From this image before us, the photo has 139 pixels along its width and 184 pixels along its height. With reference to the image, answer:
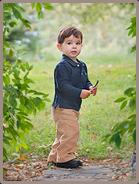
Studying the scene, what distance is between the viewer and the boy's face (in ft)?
7.58

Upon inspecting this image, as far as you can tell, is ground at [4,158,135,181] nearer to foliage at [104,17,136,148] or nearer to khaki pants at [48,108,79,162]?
khaki pants at [48,108,79,162]

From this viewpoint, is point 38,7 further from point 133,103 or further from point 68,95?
point 133,103

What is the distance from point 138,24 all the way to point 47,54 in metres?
0.69

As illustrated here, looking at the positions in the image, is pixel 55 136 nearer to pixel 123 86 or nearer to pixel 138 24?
pixel 123 86

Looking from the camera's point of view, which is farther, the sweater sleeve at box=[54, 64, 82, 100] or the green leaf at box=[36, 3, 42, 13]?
the green leaf at box=[36, 3, 42, 13]

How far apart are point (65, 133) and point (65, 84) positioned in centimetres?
22

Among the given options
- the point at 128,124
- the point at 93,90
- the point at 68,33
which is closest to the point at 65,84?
the point at 93,90

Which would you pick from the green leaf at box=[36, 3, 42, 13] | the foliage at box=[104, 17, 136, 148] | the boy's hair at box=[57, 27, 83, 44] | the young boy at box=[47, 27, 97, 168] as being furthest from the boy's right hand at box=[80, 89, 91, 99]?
the green leaf at box=[36, 3, 42, 13]

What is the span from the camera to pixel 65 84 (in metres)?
2.26

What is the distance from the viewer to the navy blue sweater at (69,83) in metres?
2.26

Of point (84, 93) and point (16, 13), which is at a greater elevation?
point (16, 13)

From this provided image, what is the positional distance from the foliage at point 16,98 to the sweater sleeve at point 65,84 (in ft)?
0.33

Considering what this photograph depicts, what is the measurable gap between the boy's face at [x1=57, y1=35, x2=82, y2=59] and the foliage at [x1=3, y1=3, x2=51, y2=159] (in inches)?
7.3

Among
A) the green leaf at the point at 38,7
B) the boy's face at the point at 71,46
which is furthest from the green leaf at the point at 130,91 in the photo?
the green leaf at the point at 38,7
